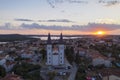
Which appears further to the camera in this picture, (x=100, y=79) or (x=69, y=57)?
(x=69, y=57)

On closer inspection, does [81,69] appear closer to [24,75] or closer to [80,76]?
[80,76]

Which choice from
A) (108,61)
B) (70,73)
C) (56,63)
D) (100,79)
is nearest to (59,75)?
(70,73)

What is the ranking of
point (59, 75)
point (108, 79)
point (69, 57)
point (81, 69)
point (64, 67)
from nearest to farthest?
1. point (108, 79)
2. point (59, 75)
3. point (81, 69)
4. point (64, 67)
5. point (69, 57)

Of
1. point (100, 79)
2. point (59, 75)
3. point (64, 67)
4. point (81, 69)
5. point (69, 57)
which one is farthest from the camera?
point (69, 57)

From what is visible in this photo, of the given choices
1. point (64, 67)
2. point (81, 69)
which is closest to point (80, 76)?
point (81, 69)

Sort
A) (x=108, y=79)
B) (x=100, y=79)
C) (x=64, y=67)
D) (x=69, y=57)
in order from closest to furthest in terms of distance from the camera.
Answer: (x=108, y=79), (x=100, y=79), (x=64, y=67), (x=69, y=57)

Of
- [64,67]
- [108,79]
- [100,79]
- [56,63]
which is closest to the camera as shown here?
[108,79]

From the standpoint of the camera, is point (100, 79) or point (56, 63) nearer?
point (100, 79)

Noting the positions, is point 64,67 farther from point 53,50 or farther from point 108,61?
point 108,61
